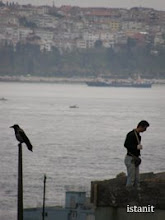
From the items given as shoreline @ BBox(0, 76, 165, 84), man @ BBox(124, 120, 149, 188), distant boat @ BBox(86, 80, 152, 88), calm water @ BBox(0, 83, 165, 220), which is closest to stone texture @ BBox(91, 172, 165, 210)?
man @ BBox(124, 120, 149, 188)

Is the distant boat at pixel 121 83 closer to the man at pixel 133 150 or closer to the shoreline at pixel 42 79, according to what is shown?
the shoreline at pixel 42 79

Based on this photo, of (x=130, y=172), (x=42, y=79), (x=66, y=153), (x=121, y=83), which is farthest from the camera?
(x=42, y=79)

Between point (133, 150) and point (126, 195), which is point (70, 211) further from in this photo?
point (126, 195)

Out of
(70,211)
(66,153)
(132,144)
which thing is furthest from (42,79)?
(132,144)

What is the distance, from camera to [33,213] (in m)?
14.6

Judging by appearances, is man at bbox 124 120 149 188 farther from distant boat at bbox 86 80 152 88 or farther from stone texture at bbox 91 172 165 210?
distant boat at bbox 86 80 152 88

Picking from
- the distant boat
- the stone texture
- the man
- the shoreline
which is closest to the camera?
the stone texture

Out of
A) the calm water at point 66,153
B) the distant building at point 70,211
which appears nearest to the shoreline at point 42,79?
the calm water at point 66,153

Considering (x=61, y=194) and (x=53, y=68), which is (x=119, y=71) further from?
(x=61, y=194)

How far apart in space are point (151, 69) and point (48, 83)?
51.6 feet

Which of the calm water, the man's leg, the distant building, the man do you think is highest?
the man

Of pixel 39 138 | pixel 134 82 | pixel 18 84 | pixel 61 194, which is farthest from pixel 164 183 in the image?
pixel 18 84

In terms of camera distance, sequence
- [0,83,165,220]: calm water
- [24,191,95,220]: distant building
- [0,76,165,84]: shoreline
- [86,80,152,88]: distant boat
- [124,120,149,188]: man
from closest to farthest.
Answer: [124,120,149,188]: man, [24,191,95,220]: distant building, [0,83,165,220]: calm water, [86,80,152,88]: distant boat, [0,76,165,84]: shoreline

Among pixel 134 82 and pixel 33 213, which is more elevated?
pixel 33 213
